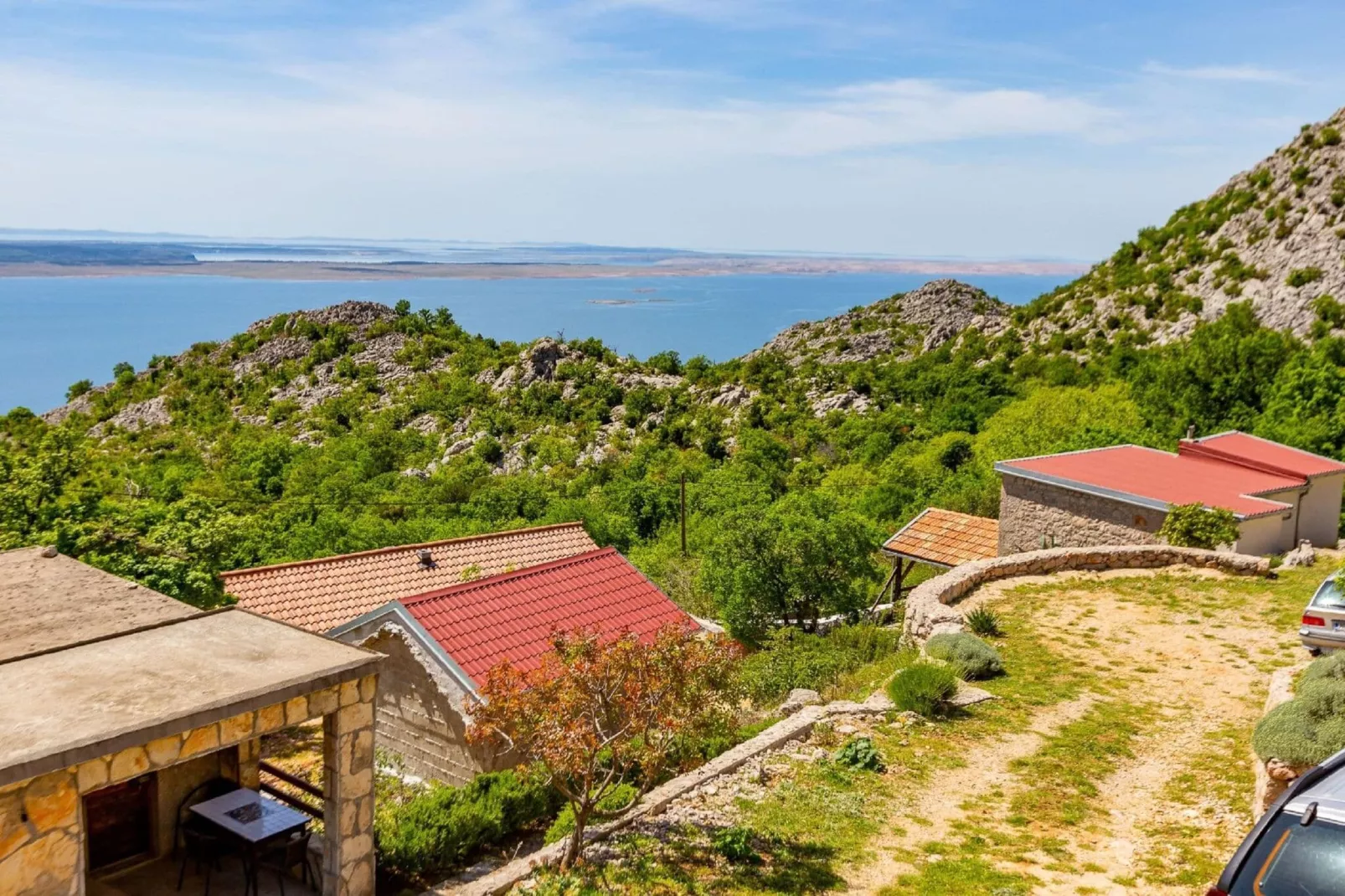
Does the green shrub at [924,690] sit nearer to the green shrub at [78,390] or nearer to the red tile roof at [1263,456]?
the red tile roof at [1263,456]

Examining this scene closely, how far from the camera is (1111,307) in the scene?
222 ft

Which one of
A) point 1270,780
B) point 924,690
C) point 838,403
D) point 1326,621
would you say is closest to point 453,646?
point 924,690

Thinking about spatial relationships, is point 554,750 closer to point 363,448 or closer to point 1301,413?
point 1301,413

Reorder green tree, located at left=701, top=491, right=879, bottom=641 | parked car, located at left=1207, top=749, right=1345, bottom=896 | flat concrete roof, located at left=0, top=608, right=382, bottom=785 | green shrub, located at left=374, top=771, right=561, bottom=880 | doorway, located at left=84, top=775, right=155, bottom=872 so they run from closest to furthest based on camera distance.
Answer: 1. parked car, located at left=1207, top=749, right=1345, bottom=896
2. flat concrete roof, located at left=0, top=608, right=382, bottom=785
3. doorway, located at left=84, top=775, right=155, bottom=872
4. green shrub, located at left=374, top=771, right=561, bottom=880
5. green tree, located at left=701, top=491, right=879, bottom=641

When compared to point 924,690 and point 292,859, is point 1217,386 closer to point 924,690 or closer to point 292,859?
point 924,690

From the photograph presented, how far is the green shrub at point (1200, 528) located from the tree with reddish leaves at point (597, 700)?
55.3 ft

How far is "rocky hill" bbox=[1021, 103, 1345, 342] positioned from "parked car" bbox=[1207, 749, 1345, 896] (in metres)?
53.2

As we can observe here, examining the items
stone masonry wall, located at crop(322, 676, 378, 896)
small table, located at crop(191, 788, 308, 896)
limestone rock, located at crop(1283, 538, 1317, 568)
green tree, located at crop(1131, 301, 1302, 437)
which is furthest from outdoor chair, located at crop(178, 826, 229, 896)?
green tree, located at crop(1131, 301, 1302, 437)

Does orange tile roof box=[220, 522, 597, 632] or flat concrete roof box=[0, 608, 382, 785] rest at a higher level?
flat concrete roof box=[0, 608, 382, 785]

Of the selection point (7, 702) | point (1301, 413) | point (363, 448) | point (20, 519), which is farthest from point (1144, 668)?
point (363, 448)

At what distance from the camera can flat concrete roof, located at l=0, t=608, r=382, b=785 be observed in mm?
8031

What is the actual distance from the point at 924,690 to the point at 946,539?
51.8 ft

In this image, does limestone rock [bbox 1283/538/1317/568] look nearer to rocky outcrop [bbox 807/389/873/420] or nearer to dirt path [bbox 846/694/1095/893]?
dirt path [bbox 846/694/1095/893]

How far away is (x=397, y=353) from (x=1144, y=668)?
76877 millimetres
